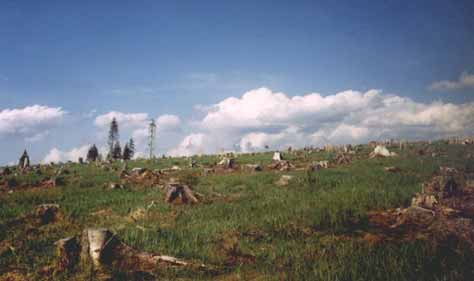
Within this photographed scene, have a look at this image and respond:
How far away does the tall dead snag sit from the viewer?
12273mm

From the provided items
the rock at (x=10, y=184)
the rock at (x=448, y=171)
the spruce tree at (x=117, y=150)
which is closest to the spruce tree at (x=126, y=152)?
the spruce tree at (x=117, y=150)

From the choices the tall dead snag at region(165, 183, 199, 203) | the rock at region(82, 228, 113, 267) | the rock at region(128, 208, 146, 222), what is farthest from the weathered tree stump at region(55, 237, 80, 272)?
the tall dead snag at region(165, 183, 199, 203)

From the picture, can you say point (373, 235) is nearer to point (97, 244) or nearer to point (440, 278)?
point (440, 278)

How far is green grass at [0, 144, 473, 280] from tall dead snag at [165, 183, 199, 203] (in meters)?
0.47

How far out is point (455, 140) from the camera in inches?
1282

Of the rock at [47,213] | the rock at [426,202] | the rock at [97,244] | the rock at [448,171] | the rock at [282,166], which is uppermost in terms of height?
the rock at [448,171]

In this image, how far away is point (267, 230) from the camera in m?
8.01

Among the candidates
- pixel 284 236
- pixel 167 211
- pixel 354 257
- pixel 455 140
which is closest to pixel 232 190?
pixel 167 211

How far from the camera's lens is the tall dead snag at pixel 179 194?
40.3 feet

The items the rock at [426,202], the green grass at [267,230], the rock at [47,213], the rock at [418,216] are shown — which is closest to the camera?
the green grass at [267,230]

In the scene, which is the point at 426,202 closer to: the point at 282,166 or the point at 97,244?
the point at 97,244

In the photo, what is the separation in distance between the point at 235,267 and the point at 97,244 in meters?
2.64

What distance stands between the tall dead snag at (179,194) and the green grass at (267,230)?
47cm

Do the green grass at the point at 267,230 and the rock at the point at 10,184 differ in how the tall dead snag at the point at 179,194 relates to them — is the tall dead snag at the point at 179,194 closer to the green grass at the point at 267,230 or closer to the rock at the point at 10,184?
the green grass at the point at 267,230
